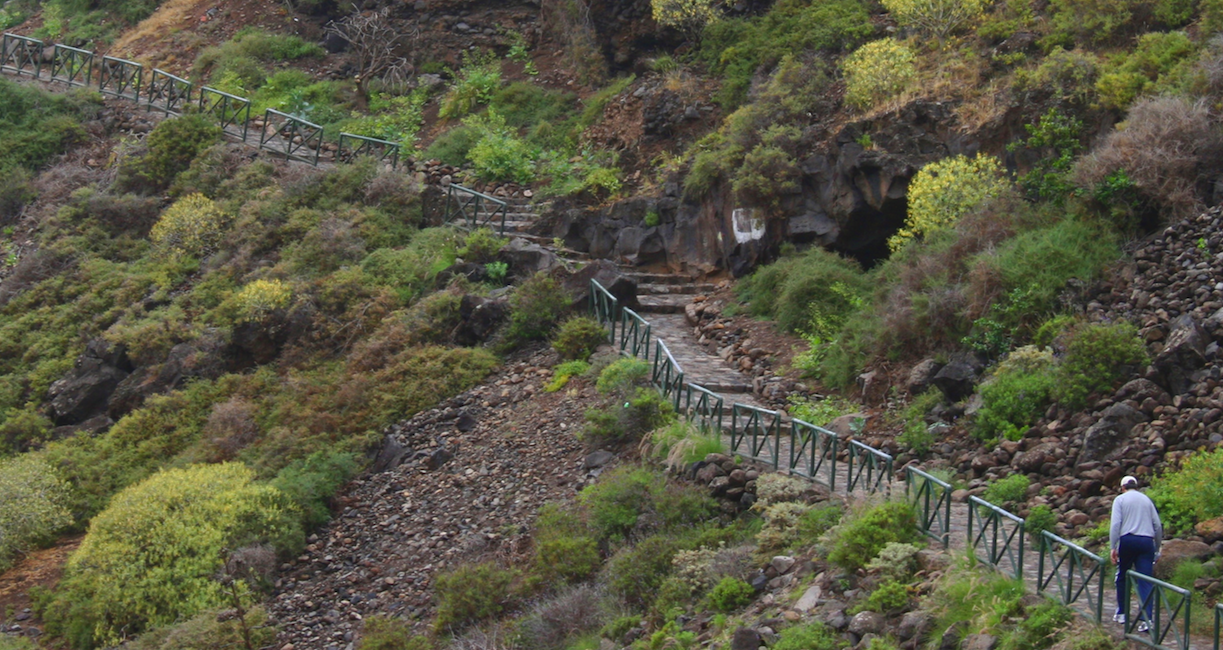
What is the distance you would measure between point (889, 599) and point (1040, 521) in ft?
7.43

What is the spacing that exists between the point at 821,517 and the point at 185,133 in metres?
19.6

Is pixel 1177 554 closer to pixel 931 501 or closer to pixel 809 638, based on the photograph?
pixel 931 501

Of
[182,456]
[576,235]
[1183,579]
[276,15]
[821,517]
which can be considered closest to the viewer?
[1183,579]

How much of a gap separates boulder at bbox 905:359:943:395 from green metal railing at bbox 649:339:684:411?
9.48 feet

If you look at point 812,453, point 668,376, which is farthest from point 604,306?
point 812,453

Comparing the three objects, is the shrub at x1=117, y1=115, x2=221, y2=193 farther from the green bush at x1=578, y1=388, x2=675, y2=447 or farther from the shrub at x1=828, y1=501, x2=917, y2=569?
the shrub at x1=828, y1=501, x2=917, y2=569

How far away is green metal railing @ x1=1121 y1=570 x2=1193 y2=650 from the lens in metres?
9.02

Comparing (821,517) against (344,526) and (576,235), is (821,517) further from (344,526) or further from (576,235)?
(576,235)

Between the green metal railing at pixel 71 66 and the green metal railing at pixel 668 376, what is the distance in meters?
20.9

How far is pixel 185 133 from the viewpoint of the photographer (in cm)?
2712

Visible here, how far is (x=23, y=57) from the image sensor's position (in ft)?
107

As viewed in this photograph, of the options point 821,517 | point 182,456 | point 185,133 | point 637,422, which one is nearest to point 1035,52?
point 637,422

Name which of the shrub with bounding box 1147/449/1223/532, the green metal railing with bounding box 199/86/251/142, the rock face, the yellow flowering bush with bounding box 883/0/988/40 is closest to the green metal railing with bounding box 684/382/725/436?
the shrub with bounding box 1147/449/1223/532

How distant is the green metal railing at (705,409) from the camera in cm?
1484
